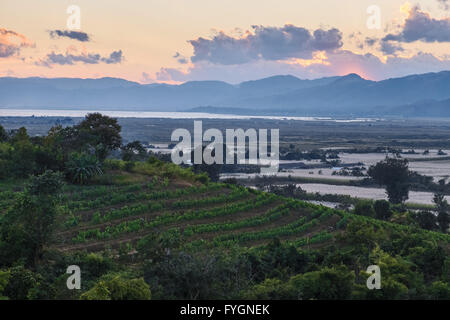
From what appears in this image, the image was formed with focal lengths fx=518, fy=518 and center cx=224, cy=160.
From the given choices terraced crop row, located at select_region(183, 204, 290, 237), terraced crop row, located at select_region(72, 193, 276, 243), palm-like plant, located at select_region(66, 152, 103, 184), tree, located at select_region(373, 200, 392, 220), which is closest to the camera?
terraced crop row, located at select_region(72, 193, 276, 243)

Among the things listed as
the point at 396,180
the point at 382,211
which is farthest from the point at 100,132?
the point at 396,180

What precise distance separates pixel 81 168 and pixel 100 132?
564cm

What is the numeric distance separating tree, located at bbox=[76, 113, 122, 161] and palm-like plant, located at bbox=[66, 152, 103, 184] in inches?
119

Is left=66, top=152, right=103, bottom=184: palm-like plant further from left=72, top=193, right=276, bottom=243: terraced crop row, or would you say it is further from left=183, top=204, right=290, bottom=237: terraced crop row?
left=183, top=204, right=290, bottom=237: terraced crop row

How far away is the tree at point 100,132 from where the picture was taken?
33688 mm

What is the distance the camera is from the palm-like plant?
29.5 m

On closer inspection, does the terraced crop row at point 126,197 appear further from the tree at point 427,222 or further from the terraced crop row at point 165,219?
the tree at point 427,222

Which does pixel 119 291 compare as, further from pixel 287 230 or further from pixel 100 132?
pixel 100 132

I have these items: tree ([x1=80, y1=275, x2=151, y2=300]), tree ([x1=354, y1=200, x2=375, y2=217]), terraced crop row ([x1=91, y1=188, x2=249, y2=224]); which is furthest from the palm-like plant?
tree ([x1=354, y1=200, x2=375, y2=217])

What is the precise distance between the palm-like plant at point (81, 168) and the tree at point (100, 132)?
3010mm

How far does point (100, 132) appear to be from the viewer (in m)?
34.6

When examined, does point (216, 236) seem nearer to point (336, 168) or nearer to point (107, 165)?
point (107, 165)

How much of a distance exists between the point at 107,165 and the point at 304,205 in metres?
12.4
